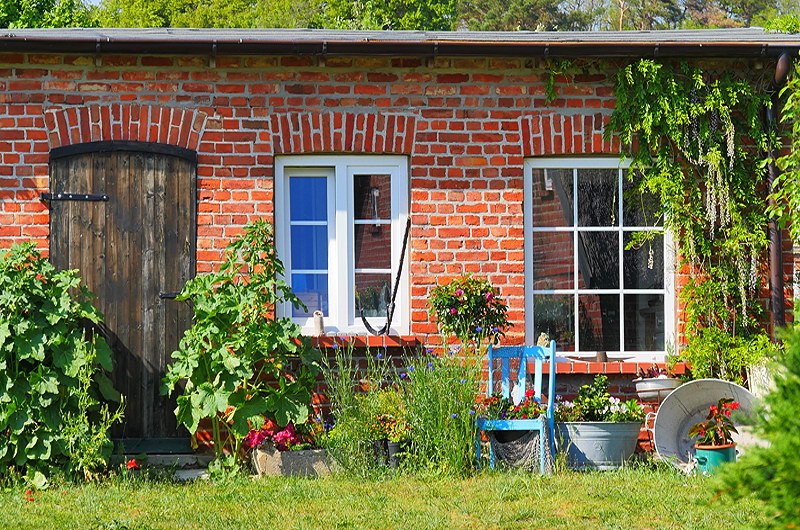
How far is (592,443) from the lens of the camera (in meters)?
7.31

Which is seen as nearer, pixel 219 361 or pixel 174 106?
pixel 219 361

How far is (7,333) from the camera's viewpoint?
677cm

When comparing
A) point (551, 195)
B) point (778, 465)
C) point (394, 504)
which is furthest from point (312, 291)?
point (778, 465)

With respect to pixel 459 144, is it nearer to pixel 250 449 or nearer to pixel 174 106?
pixel 174 106

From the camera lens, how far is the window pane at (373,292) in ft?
26.6

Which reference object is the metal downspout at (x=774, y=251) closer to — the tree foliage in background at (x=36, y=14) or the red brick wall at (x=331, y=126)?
the red brick wall at (x=331, y=126)

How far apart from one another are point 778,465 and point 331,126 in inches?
221

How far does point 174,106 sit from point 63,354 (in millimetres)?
2076

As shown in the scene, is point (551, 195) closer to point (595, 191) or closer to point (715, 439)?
point (595, 191)

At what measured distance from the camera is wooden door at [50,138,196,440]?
775cm

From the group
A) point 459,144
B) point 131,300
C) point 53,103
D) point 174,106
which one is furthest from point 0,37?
point 459,144

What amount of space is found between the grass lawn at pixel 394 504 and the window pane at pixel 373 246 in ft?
6.24

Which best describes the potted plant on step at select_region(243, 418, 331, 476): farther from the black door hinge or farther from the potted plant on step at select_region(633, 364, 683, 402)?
the potted plant on step at select_region(633, 364, 683, 402)

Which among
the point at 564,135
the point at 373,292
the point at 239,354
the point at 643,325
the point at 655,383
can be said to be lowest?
the point at 655,383
